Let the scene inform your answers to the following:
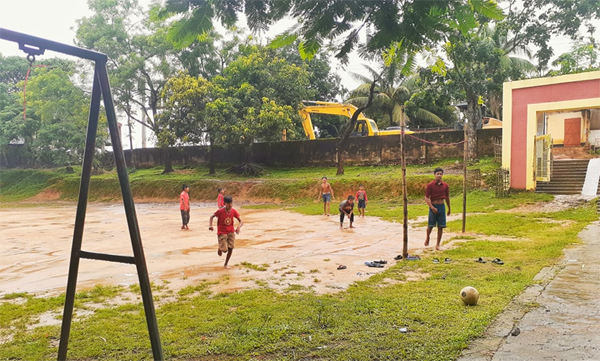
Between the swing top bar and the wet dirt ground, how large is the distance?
169 inches

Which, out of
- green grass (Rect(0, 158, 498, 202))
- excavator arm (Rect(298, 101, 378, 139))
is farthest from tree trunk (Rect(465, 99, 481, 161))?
excavator arm (Rect(298, 101, 378, 139))

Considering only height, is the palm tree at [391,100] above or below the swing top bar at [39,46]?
above

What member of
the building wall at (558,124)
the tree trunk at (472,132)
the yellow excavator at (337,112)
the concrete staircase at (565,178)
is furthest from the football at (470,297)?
the building wall at (558,124)

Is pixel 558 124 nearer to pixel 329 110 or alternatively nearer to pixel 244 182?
pixel 329 110

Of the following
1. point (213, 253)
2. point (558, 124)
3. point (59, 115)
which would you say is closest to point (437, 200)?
point (213, 253)

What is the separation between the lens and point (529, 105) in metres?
17.8

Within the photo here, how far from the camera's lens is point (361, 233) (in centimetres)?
1235

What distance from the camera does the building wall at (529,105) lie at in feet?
54.8

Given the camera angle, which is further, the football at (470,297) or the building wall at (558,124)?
the building wall at (558,124)

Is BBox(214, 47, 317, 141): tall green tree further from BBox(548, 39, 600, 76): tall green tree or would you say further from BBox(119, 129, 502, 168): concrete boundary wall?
BBox(548, 39, 600, 76): tall green tree

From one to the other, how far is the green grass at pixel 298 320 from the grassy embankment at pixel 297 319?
0.01 m

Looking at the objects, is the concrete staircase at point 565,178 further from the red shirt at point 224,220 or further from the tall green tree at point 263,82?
the red shirt at point 224,220

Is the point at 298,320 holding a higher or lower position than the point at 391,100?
lower

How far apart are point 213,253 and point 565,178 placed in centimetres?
1585
